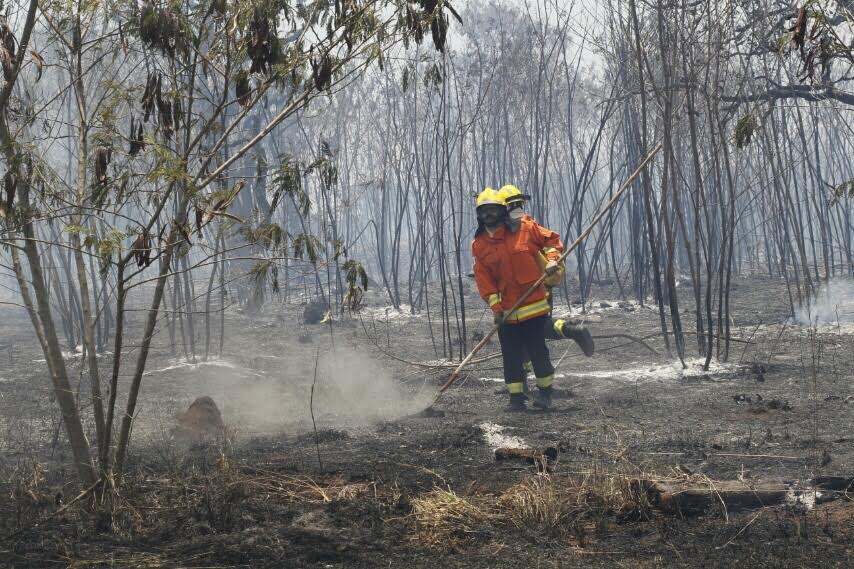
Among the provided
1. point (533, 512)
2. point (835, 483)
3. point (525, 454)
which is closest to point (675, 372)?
point (525, 454)

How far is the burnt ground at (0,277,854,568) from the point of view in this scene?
10.4 feet

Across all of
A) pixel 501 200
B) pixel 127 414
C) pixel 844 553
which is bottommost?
pixel 844 553

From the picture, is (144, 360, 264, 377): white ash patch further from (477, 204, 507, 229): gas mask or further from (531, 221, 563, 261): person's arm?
(531, 221, 563, 261): person's arm

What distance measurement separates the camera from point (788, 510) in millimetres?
3410

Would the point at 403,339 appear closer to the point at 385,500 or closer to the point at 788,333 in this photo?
the point at 788,333

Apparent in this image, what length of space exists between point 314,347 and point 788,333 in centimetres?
661

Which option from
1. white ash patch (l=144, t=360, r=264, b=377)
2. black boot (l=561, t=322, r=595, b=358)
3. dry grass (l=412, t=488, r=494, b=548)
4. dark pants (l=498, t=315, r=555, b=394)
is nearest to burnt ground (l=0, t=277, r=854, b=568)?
dry grass (l=412, t=488, r=494, b=548)

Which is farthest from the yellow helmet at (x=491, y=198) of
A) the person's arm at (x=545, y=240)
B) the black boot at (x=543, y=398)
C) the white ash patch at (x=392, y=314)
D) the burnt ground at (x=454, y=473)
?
the white ash patch at (x=392, y=314)

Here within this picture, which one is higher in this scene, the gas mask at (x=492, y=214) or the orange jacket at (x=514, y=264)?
the gas mask at (x=492, y=214)

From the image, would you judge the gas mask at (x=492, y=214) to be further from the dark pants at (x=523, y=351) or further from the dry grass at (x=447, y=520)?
the dry grass at (x=447, y=520)

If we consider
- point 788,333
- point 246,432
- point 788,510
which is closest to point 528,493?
point 788,510

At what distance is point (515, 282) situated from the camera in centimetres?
682

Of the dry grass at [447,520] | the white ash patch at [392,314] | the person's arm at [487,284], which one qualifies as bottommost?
the dry grass at [447,520]

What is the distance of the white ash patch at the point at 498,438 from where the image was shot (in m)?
5.31
